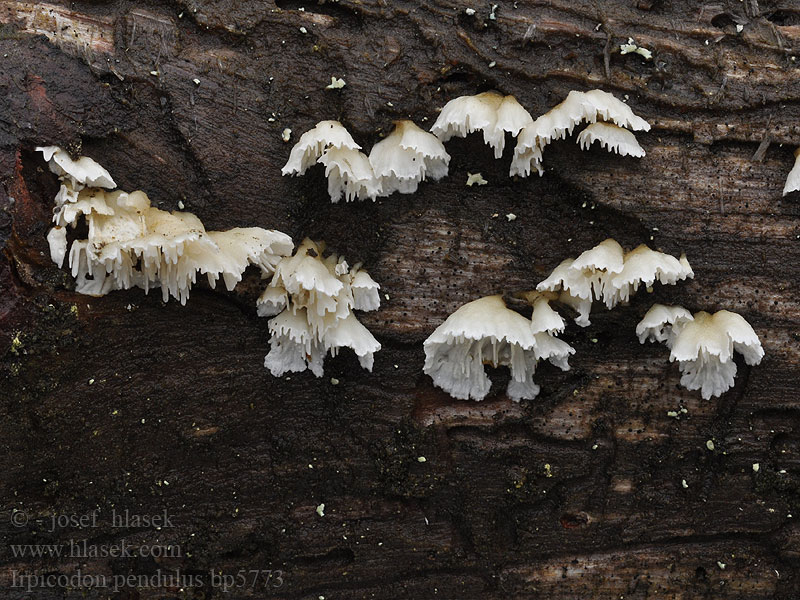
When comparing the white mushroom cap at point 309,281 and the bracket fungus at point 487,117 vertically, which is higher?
the bracket fungus at point 487,117

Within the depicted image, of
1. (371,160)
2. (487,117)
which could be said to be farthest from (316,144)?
(487,117)

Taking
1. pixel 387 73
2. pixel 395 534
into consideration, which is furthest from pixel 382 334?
pixel 387 73

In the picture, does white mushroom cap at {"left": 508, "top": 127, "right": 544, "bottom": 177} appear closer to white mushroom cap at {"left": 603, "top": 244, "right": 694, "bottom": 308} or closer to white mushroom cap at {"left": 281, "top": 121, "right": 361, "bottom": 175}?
white mushroom cap at {"left": 603, "top": 244, "right": 694, "bottom": 308}

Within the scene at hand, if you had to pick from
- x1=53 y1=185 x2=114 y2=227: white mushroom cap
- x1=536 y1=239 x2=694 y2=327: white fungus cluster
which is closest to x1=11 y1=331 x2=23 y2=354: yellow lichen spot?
x1=53 y1=185 x2=114 y2=227: white mushroom cap

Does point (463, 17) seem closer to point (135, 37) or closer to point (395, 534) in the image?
point (135, 37)

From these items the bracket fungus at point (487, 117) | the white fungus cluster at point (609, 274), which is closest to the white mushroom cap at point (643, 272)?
the white fungus cluster at point (609, 274)

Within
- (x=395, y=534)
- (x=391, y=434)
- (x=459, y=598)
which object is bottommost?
(x=459, y=598)

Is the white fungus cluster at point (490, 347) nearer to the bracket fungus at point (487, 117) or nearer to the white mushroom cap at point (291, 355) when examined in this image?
the white mushroom cap at point (291, 355)
